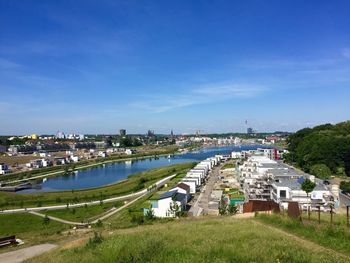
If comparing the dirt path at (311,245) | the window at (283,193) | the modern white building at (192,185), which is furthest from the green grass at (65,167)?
the dirt path at (311,245)

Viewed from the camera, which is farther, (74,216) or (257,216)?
(74,216)

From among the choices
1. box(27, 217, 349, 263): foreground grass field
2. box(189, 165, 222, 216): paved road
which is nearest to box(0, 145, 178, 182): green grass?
box(189, 165, 222, 216): paved road

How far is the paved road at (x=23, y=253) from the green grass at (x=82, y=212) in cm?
1689

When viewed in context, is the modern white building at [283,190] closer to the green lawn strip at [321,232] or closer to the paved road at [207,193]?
the paved road at [207,193]

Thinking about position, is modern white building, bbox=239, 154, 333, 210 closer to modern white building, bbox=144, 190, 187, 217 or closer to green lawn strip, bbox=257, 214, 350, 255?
modern white building, bbox=144, 190, 187, 217

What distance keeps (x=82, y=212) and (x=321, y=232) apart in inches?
1070

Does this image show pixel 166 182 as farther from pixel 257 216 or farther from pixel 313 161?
pixel 257 216

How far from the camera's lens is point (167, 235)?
998cm

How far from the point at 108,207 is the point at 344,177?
30321 mm

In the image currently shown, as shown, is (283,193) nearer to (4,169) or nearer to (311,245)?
(311,245)

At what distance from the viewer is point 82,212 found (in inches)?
1284

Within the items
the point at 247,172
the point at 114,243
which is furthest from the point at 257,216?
the point at 247,172

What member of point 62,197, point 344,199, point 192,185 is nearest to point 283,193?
point 344,199

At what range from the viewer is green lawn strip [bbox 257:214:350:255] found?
7891mm
